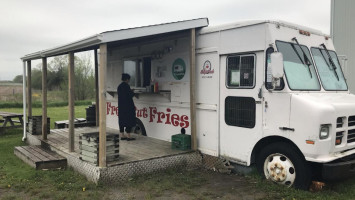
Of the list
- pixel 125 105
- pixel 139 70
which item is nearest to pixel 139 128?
pixel 125 105

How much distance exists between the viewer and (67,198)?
4918 mm

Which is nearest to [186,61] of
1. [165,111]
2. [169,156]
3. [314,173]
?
[165,111]

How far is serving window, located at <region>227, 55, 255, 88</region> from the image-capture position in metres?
5.68

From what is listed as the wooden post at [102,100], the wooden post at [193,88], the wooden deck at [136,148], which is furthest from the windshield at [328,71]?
the wooden post at [102,100]

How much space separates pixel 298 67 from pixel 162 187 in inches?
120

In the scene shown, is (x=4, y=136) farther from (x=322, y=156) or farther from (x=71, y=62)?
(x=322, y=156)

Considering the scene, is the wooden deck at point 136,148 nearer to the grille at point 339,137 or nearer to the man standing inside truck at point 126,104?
the man standing inside truck at point 126,104

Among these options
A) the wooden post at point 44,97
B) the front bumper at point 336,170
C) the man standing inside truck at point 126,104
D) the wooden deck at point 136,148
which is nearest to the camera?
the front bumper at point 336,170

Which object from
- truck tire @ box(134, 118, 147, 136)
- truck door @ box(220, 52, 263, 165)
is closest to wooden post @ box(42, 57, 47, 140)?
truck tire @ box(134, 118, 147, 136)

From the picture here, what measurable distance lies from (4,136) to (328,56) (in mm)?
9870

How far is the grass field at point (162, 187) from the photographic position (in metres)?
4.98

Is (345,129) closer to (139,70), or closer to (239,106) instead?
(239,106)

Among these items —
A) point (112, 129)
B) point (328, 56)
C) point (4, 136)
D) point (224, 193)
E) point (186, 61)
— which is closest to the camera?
point (224, 193)

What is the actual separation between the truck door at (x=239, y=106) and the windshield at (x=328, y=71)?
47.2 inches
